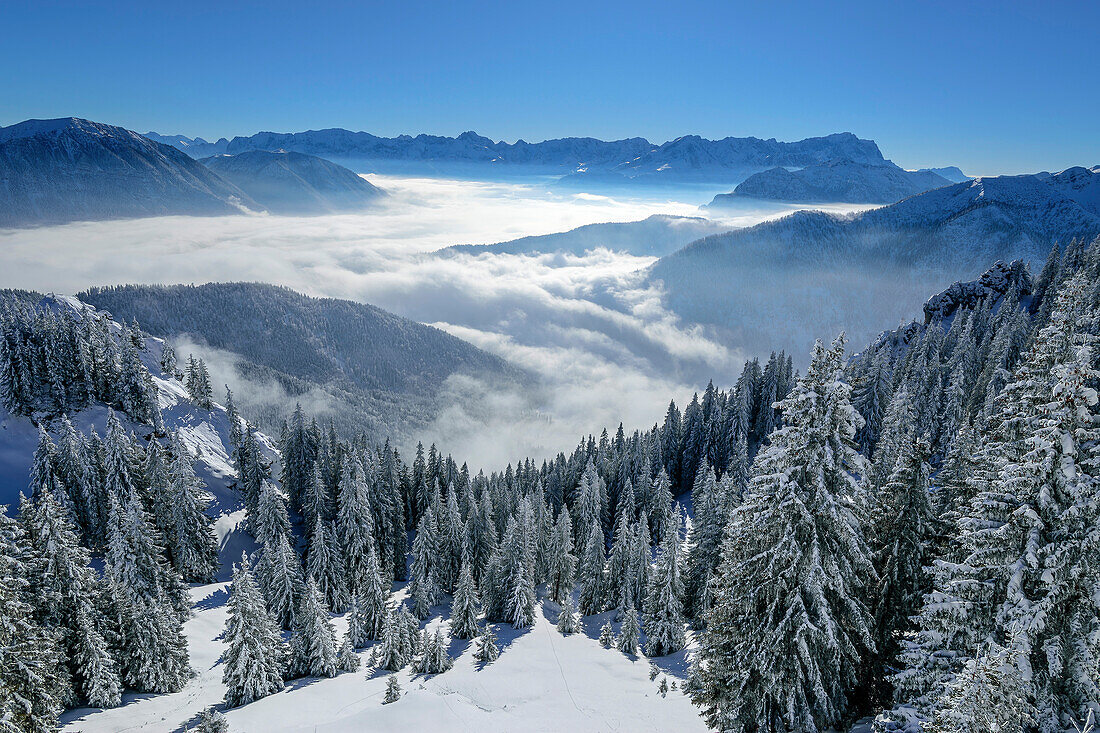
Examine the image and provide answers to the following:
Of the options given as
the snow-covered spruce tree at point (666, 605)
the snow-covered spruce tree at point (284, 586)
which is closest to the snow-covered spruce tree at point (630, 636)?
the snow-covered spruce tree at point (666, 605)

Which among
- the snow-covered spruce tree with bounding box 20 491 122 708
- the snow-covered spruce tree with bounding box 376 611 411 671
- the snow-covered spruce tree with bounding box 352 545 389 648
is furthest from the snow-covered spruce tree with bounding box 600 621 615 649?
the snow-covered spruce tree with bounding box 20 491 122 708

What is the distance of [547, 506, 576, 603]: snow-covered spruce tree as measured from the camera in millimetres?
58562

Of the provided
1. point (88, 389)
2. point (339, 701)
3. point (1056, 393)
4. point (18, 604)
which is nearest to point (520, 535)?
point (339, 701)

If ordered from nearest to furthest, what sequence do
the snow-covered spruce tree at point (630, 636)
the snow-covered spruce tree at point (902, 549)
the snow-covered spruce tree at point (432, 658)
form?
the snow-covered spruce tree at point (902, 549)
the snow-covered spruce tree at point (432, 658)
the snow-covered spruce tree at point (630, 636)

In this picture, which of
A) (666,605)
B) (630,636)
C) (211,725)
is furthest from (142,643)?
(666,605)

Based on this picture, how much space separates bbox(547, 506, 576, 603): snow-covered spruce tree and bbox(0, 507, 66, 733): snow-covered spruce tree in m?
43.1

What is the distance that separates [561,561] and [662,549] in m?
16.5

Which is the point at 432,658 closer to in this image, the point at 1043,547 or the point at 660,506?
the point at 1043,547

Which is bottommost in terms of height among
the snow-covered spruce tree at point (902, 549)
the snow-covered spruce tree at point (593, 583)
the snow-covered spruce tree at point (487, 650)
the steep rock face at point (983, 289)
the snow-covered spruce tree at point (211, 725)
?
the snow-covered spruce tree at point (593, 583)

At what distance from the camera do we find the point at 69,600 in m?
28.8

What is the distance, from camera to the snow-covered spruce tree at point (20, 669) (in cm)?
1727

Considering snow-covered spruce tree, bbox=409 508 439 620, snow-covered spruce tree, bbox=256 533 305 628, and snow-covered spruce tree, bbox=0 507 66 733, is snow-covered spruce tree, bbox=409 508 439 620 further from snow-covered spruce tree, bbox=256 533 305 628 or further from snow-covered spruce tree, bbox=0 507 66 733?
snow-covered spruce tree, bbox=0 507 66 733

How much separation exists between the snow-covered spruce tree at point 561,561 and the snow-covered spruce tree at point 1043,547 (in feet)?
153

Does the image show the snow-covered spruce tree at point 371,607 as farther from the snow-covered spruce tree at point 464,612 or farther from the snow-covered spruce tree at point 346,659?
the snow-covered spruce tree at point 346,659
